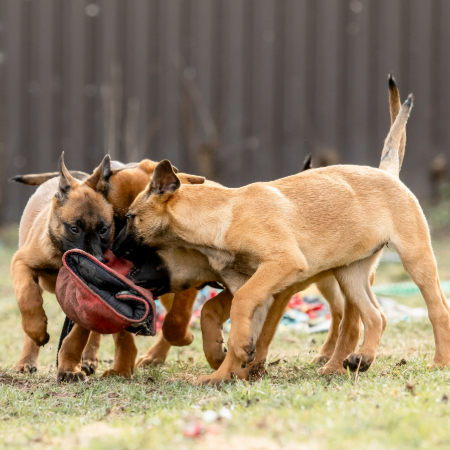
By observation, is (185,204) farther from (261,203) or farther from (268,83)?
(268,83)

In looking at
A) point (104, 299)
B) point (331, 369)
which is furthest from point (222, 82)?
point (104, 299)

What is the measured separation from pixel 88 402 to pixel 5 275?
302 inches

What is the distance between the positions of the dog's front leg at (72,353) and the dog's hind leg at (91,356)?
262 mm

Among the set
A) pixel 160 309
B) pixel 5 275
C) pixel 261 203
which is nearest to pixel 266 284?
pixel 261 203

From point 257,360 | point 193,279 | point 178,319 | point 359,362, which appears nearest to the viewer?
point 359,362

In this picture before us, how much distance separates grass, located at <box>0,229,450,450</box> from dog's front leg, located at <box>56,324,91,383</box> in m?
0.18

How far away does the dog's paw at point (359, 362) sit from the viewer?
4191 millimetres

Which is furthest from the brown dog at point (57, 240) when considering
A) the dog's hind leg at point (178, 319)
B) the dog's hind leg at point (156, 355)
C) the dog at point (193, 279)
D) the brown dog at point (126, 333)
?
the dog's hind leg at point (156, 355)

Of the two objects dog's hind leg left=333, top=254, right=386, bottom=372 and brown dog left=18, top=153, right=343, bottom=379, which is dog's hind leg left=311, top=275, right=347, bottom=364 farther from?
dog's hind leg left=333, top=254, right=386, bottom=372

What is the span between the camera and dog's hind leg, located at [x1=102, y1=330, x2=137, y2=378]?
4789mm

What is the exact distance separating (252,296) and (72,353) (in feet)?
5.10

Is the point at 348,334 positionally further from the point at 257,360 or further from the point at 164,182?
the point at 164,182

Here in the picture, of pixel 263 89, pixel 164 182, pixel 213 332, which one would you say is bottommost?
pixel 213 332

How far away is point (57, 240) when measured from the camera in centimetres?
480
